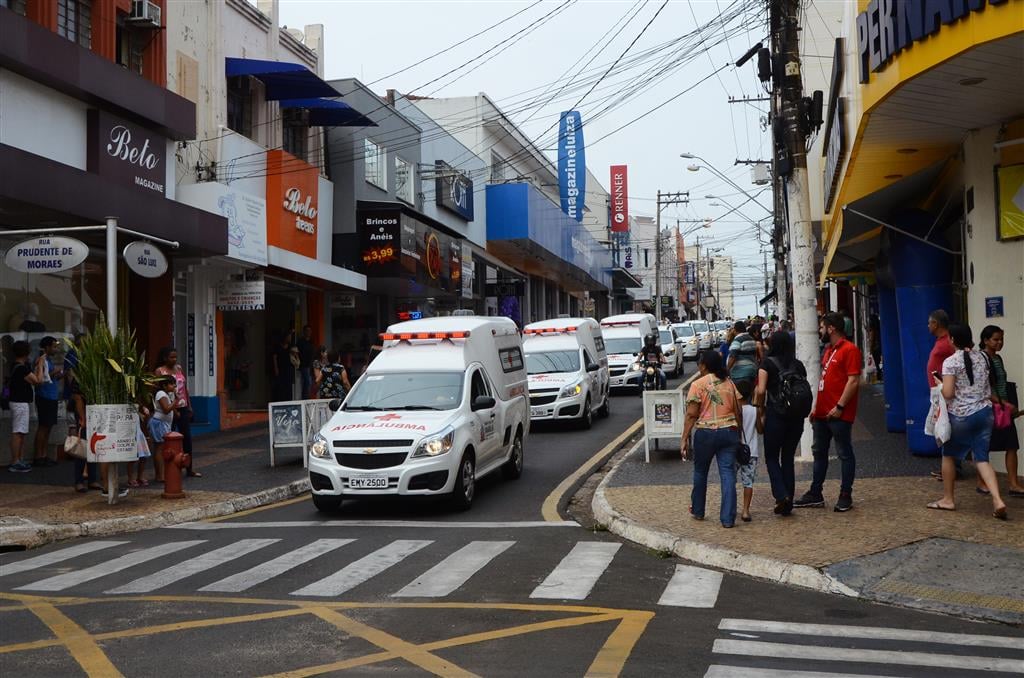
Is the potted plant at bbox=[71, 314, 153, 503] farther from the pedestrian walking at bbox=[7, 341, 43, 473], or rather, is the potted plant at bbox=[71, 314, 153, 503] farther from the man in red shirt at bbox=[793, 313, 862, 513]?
the man in red shirt at bbox=[793, 313, 862, 513]

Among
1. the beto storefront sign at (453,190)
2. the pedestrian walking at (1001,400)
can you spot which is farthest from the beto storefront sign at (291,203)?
the pedestrian walking at (1001,400)

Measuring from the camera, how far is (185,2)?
71.7ft

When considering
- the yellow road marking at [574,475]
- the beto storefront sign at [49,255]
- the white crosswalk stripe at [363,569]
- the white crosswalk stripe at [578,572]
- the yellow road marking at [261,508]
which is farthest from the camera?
the beto storefront sign at [49,255]

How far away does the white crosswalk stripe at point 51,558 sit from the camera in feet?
31.8

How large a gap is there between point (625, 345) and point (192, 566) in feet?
72.8

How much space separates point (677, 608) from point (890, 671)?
1820 millimetres

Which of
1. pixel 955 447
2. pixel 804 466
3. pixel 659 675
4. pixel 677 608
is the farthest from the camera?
pixel 804 466

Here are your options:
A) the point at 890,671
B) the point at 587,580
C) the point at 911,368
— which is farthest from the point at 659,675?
the point at 911,368

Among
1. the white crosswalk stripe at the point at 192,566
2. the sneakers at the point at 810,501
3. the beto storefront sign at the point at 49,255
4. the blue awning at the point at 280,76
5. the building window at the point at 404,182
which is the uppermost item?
the blue awning at the point at 280,76

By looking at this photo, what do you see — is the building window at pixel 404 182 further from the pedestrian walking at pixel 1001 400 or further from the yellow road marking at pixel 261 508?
the pedestrian walking at pixel 1001 400

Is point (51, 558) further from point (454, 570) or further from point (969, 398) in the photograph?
point (969, 398)

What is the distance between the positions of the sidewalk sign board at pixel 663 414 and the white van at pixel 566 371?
4275mm

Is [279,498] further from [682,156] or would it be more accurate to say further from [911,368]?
[682,156]

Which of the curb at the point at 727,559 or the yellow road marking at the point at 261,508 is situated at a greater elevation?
the curb at the point at 727,559
